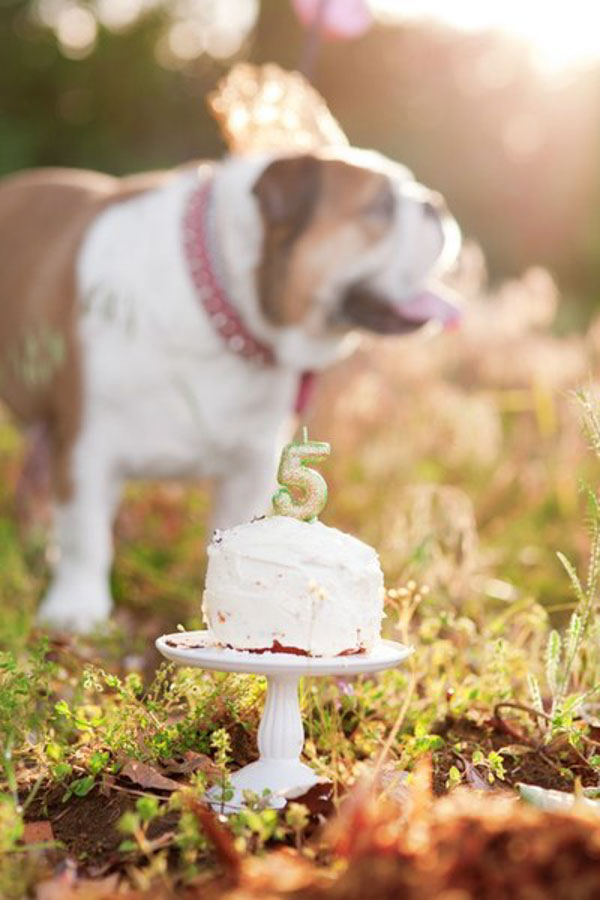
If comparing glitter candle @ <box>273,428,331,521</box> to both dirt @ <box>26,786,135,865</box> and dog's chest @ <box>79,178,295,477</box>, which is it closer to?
dirt @ <box>26,786,135,865</box>

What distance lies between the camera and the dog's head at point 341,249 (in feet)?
11.9

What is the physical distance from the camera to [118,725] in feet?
6.46

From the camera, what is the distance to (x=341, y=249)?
12.2ft

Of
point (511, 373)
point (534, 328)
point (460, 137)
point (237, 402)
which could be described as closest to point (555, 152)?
point (460, 137)

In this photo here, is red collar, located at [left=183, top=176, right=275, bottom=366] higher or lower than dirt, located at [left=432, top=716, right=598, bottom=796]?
higher

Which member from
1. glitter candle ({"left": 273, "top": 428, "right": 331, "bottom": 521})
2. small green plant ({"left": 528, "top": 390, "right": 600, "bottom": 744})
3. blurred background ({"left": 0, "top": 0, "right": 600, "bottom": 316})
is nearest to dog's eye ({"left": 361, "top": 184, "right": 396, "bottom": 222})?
small green plant ({"left": 528, "top": 390, "right": 600, "bottom": 744})

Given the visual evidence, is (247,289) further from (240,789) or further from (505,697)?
(240,789)

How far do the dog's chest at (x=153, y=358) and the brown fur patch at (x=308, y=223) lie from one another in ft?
0.82

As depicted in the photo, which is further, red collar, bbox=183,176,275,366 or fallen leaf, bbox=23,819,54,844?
red collar, bbox=183,176,275,366

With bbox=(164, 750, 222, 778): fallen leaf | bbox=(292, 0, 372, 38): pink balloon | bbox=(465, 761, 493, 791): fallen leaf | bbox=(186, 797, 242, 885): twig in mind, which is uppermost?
bbox=(292, 0, 372, 38): pink balloon

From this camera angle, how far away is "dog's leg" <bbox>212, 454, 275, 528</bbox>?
406 centimetres

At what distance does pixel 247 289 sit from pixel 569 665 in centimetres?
195

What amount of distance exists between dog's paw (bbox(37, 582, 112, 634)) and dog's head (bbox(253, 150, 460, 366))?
88 centimetres

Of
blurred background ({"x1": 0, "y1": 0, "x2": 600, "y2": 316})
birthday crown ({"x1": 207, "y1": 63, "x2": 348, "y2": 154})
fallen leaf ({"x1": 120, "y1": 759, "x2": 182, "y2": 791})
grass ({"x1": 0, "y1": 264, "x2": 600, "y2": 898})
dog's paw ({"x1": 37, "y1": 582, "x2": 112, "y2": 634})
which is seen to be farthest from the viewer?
blurred background ({"x1": 0, "y1": 0, "x2": 600, "y2": 316})
